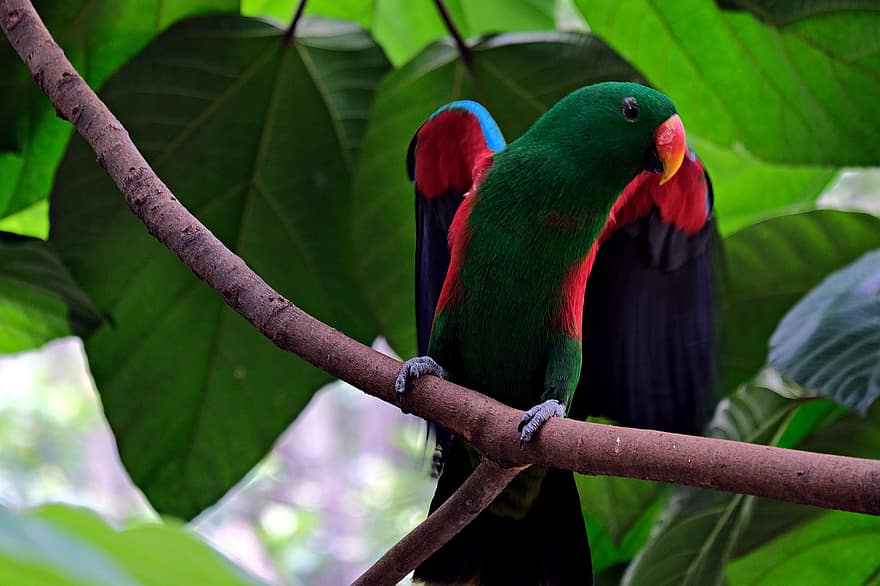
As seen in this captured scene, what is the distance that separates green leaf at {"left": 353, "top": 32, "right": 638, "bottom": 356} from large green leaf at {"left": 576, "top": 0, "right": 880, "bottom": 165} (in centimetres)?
13

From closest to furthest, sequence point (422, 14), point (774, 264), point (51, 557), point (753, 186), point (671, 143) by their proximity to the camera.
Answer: point (51, 557)
point (671, 143)
point (774, 264)
point (422, 14)
point (753, 186)

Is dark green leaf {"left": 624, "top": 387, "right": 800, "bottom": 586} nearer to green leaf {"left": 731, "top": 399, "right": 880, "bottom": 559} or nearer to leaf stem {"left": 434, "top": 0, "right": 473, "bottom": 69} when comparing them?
green leaf {"left": 731, "top": 399, "right": 880, "bottom": 559}

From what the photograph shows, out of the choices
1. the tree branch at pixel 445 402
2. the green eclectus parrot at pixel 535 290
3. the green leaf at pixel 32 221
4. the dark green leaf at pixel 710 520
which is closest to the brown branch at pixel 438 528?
the tree branch at pixel 445 402

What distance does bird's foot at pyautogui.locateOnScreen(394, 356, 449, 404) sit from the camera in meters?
0.82

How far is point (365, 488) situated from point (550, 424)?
6.45 metres

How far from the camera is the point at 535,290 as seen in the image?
1.00 m

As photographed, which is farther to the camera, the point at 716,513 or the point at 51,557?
the point at 716,513

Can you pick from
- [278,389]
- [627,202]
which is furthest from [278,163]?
[627,202]

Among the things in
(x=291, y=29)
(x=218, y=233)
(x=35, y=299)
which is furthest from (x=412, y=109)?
(x=35, y=299)

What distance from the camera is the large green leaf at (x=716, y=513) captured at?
122 centimetres

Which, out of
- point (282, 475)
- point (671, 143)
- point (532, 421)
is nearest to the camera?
point (532, 421)

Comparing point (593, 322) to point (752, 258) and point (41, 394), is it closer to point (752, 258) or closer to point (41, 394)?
point (752, 258)

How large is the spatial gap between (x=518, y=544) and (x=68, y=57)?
0.94 metres

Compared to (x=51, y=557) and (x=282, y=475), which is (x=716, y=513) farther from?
(x=282, y=475)
